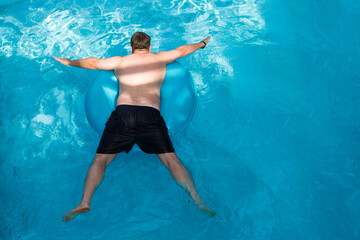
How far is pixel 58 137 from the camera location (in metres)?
3.05

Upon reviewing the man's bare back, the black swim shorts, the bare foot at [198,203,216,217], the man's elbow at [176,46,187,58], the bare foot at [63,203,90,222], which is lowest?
the bare foot at [198,203,216,217]

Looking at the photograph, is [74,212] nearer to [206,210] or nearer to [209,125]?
[206,210]

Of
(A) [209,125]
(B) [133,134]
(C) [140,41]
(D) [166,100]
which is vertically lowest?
(A) [209,125]

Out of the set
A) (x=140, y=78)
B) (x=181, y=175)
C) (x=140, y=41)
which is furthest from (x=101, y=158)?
(x=140, y=41)

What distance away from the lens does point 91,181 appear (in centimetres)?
229

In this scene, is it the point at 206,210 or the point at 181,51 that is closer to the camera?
the point at 206,210

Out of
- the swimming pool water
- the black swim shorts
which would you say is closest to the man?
the black swim shorts

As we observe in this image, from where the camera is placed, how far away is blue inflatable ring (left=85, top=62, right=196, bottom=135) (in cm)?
267

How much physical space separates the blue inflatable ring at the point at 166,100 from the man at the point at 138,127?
95mm

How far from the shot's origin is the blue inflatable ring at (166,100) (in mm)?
2668

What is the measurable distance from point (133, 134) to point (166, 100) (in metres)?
0.49

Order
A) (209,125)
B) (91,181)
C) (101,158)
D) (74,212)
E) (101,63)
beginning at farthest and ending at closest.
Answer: (209,125)
(101,63)
(101,158)
(91,181)
(74,212)

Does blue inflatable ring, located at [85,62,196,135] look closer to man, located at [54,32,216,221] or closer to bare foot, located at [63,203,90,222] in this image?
man, located at [54,32,216,221]

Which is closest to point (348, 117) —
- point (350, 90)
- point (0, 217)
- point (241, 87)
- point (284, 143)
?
point (350, 90)
